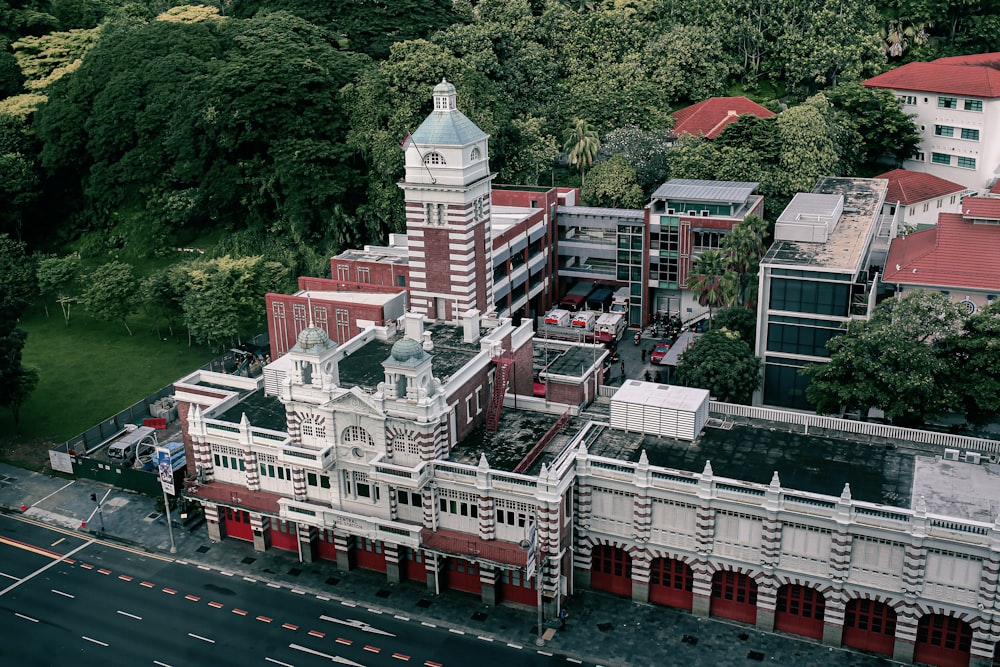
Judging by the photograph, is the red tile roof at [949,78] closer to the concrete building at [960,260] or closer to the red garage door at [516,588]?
the concrete building at [960,260]

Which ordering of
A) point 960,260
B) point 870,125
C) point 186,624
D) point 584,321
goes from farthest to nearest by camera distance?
point 870,125
point 584,321
point 960,260
point 186,624

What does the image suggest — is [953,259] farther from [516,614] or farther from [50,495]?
[50,495]

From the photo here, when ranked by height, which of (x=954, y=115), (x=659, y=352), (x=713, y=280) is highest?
(x=954, y=115)

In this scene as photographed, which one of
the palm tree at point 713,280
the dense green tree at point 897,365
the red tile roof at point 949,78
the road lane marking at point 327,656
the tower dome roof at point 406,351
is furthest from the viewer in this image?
the red tile roof at point 949,78

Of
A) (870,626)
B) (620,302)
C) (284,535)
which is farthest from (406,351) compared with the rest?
(620,302)

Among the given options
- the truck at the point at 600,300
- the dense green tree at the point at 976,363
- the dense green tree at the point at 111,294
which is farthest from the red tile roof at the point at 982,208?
the dense green tree at the point at 111,294

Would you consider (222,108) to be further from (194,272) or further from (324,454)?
(324,454)

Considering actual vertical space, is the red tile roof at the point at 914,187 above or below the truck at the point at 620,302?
above
